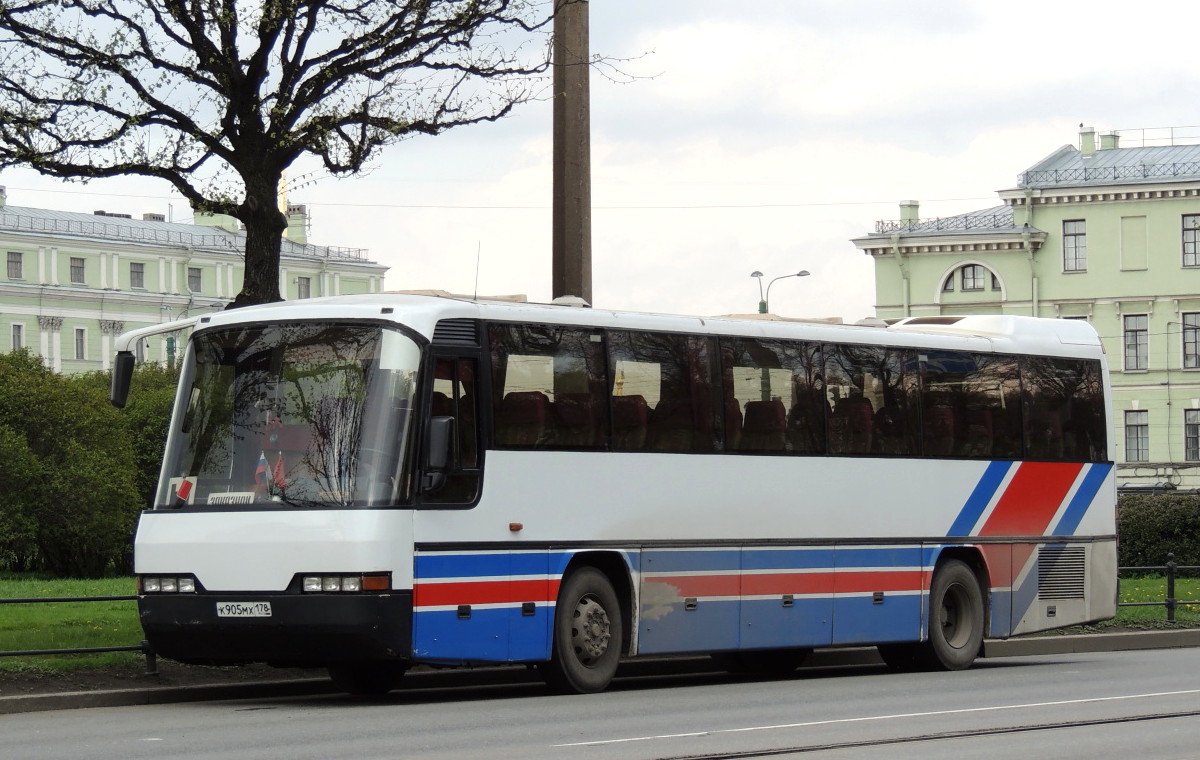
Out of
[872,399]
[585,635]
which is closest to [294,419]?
[585,635]

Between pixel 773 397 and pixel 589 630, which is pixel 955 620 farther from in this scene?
pixel 589 630

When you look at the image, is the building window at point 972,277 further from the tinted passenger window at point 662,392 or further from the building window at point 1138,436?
the tinted passenger window at point 662,392

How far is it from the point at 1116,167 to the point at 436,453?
74.3 m

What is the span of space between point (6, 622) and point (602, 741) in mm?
11571

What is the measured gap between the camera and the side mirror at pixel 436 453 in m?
16.1

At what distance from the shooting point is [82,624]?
71.8ft

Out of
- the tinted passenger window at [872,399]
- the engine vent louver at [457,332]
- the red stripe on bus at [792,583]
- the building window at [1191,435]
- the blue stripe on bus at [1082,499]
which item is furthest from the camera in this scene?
the building window at [1191,435]

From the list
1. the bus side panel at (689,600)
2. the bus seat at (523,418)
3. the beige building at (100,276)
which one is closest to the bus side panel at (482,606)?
the bus seat at (523,418)

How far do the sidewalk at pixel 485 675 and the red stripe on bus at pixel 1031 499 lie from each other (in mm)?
2315

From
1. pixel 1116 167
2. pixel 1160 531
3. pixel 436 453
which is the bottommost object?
pixel 1160 531

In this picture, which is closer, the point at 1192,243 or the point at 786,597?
the point at 786,597

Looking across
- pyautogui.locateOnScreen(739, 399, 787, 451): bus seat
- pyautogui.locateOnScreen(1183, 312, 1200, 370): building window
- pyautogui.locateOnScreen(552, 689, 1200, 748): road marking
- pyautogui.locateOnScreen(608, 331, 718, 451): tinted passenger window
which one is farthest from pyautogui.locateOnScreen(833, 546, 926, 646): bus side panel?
pyautogui.locateOnScreen(1183, 312, 1200, 370): building window

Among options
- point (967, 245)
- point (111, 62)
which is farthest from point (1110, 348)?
point (111, 62)

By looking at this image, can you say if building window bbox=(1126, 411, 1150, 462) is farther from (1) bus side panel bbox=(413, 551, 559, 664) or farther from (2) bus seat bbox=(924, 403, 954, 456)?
(1) bus side panel bbox=(413, 551, 559, 664)
